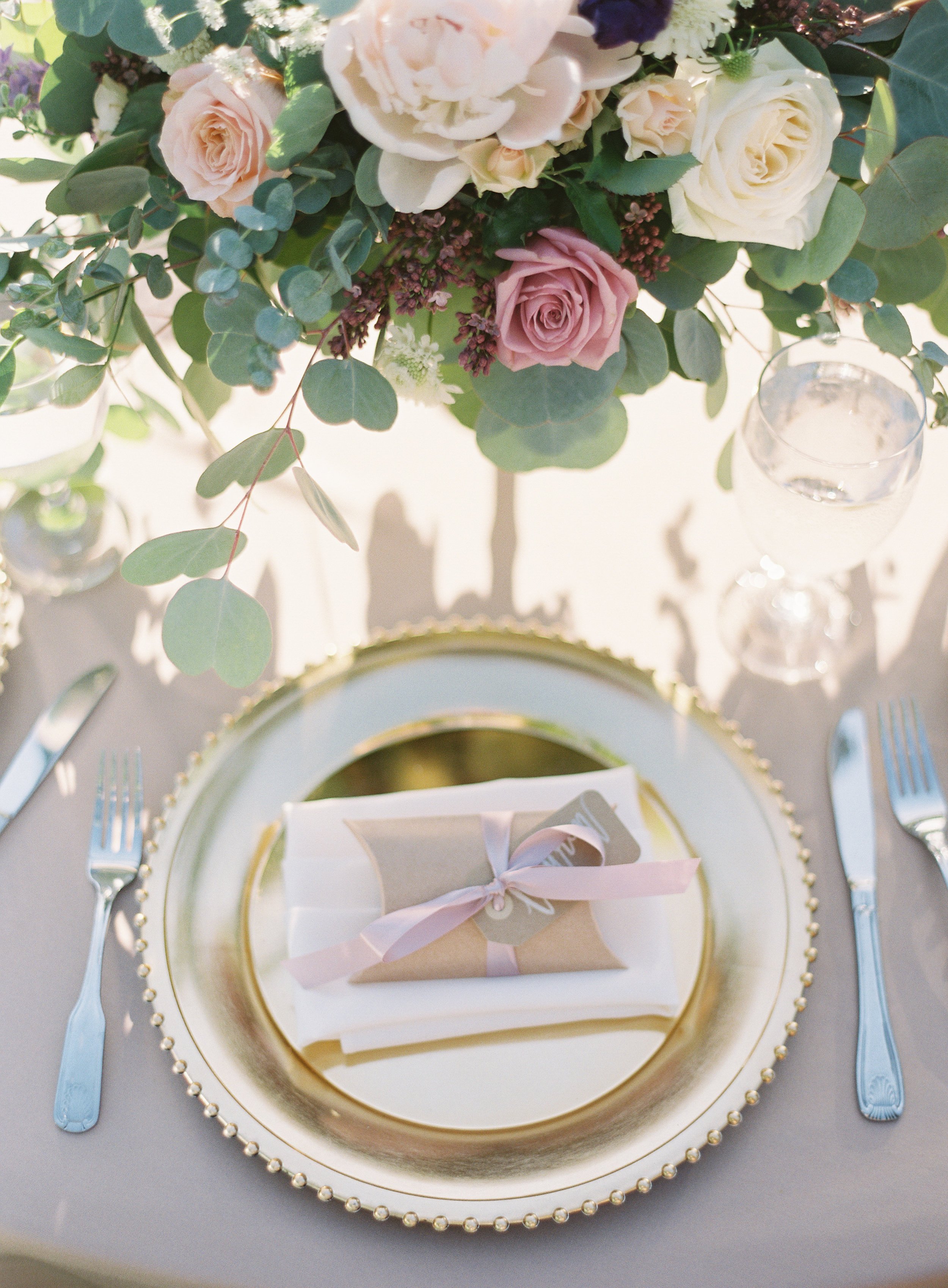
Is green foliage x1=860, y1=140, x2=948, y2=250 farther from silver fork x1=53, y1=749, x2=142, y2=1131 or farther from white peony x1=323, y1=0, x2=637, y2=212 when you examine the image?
silver fork x1=53, y1=749, x2=142, y2=1131

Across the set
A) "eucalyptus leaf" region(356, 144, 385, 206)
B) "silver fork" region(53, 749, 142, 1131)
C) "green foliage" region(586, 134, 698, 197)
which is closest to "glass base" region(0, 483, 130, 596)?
"silver fork" region(53, 749, 142, 1131)

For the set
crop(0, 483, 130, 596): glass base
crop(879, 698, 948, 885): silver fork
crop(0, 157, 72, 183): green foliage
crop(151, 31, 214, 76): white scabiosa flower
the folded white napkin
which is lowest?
the folded white napkin

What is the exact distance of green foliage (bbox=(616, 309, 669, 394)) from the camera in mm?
842

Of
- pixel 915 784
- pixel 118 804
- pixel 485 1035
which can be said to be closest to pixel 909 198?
pixel 915 784

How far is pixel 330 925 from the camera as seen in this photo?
854 millimetres

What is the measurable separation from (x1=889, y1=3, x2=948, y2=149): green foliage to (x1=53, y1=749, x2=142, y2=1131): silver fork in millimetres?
828

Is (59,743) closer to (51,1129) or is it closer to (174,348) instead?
(51,1129)

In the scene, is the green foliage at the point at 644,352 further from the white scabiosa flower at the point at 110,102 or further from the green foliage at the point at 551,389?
the white scabiosa flower at the point at 110,102

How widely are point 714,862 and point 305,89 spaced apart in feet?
2.21

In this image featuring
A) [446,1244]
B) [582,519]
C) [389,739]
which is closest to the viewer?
[446,1244]

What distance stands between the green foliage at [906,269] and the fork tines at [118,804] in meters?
0.78

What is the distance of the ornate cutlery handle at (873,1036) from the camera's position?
804 mm

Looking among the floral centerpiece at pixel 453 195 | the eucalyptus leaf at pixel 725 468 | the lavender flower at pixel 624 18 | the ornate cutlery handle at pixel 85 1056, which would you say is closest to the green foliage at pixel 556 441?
the floral centerpiece at pixel 453 195

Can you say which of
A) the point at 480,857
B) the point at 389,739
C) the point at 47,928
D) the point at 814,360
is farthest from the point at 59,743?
the point at 814,360
